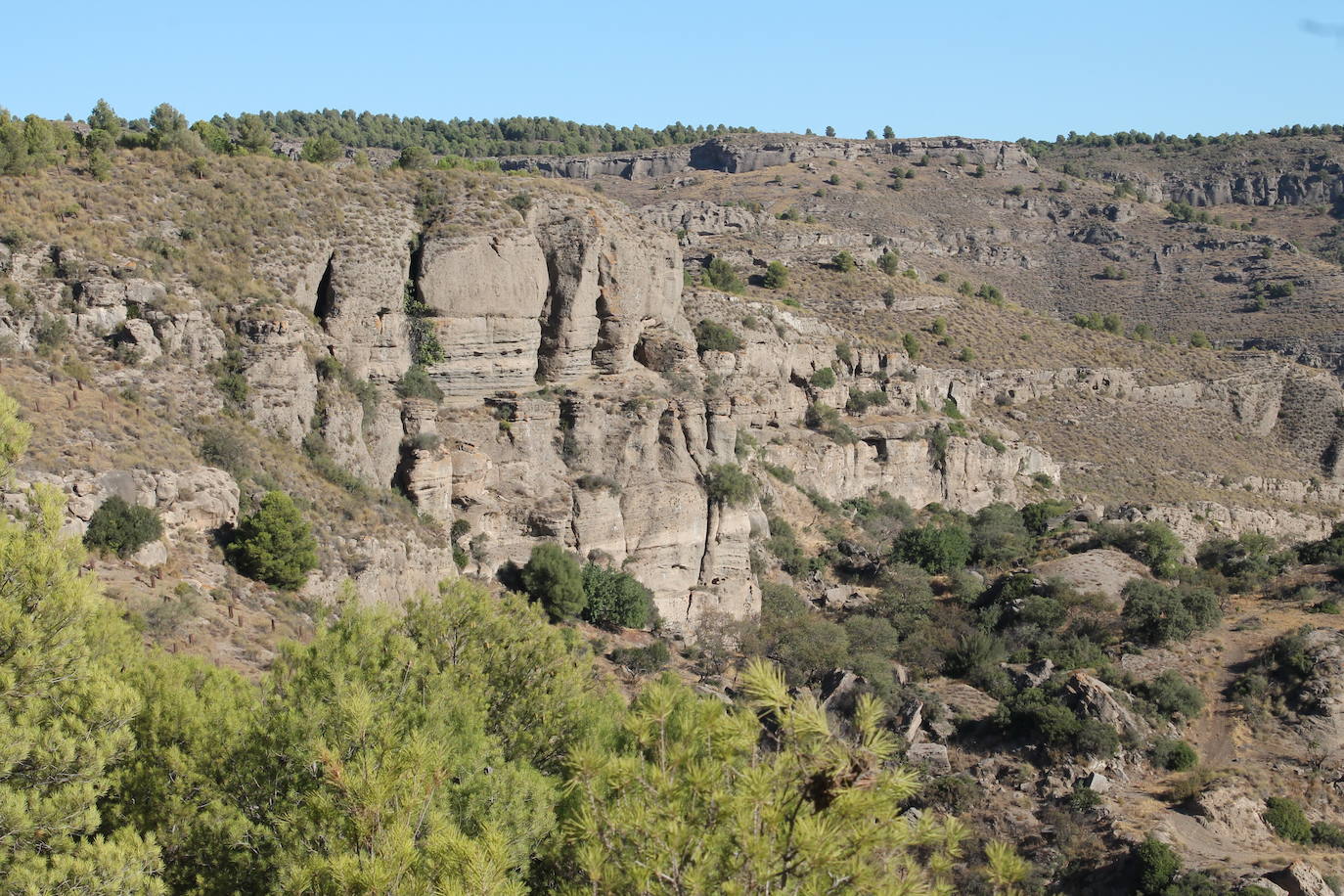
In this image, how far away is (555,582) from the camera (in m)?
31.2

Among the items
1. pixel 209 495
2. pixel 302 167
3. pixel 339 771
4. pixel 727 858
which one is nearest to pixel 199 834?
pixel 339 771

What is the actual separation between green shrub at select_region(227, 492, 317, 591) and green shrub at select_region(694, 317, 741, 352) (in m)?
22.2

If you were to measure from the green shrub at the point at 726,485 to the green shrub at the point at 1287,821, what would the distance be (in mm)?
17011

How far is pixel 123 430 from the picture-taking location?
78.4ft

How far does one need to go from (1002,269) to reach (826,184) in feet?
54.6

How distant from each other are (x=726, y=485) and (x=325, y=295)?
13.4m

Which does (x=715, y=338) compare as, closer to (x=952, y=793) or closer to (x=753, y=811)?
(x=952, y=793)

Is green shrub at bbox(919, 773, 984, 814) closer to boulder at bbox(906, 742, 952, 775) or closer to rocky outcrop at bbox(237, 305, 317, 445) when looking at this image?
boulder at bbox(906, 742, 952, 775)

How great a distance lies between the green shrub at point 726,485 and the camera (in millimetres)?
36469

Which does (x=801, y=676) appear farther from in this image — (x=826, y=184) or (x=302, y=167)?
(x=826, y=184)

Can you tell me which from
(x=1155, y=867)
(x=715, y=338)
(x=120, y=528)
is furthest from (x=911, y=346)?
(x=120, y=528)

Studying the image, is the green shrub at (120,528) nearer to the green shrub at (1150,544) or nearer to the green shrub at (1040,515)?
the green shrub at (1150,544)

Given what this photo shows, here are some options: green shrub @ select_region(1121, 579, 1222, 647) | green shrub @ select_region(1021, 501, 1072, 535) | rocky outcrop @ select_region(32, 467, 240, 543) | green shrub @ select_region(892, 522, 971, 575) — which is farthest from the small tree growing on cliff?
green shrub @ select_region(1021, 501, 1072, 535)

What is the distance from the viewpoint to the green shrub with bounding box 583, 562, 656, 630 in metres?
32.3
